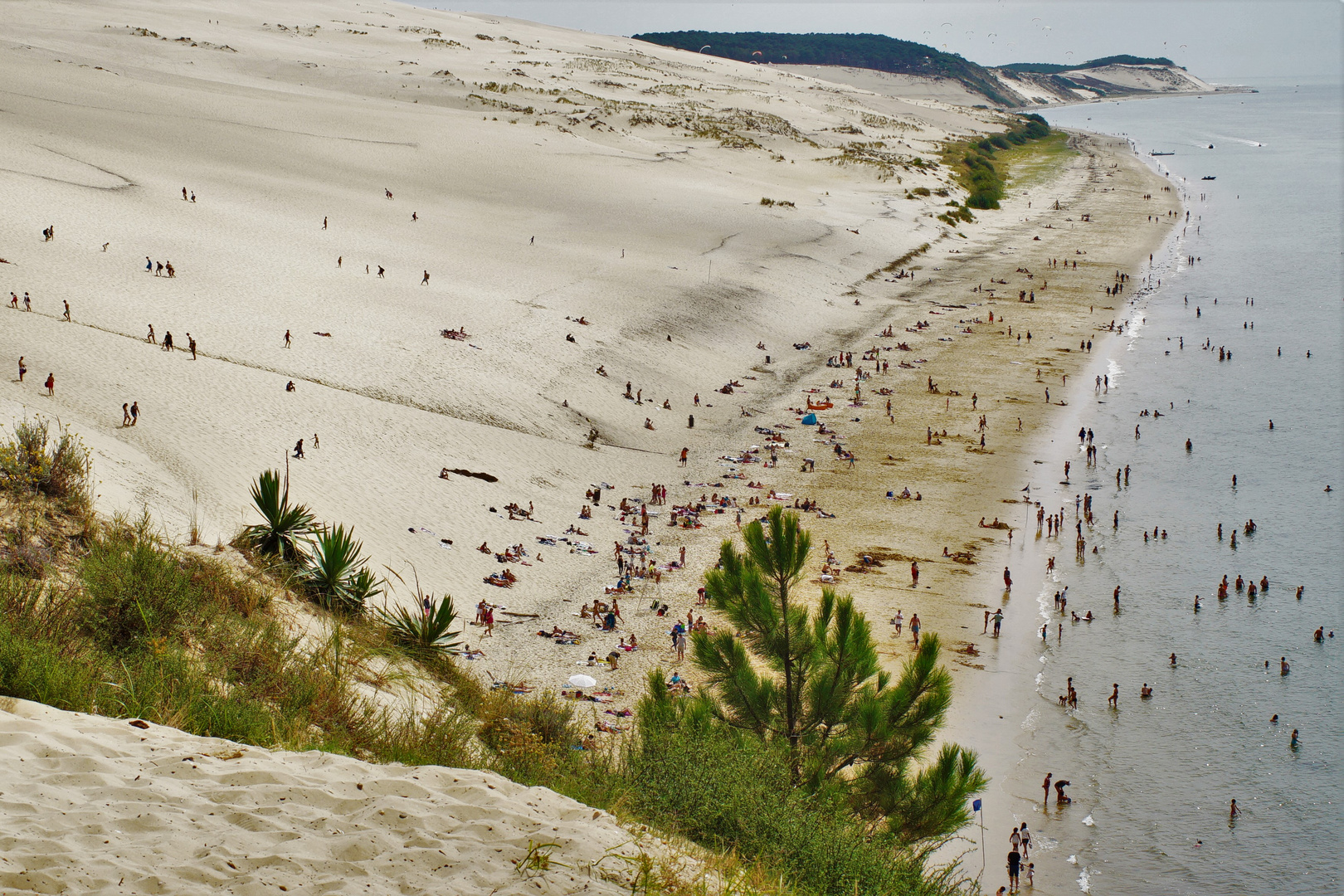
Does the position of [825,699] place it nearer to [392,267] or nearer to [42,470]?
[42,470]

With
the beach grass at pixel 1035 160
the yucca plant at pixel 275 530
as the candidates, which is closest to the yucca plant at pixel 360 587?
the yucca plant at pixel 275 530

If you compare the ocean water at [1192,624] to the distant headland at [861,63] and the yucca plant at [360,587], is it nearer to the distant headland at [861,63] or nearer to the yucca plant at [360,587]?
the yucca plant at [360,587]

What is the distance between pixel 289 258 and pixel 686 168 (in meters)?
32.4

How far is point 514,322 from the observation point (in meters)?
33.5

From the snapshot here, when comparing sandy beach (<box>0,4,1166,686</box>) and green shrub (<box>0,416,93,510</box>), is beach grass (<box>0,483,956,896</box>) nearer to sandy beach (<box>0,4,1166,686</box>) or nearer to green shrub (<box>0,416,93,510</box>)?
green shrub (<box>0,416,93,510</box>)

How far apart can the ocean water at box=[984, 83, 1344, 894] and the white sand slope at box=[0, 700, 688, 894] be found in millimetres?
10239

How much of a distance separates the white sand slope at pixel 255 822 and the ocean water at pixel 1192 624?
10.2 m

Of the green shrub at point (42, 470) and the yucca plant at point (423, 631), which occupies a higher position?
the green shrub at point (42, 470)

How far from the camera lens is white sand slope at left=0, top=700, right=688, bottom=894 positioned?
5539 millimetres

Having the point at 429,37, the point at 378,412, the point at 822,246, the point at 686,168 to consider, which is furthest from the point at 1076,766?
the point at 429,37

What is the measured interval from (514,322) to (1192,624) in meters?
22.3

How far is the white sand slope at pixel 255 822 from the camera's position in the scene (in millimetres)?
5539

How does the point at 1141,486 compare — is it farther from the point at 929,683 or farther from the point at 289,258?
the point at 289,258

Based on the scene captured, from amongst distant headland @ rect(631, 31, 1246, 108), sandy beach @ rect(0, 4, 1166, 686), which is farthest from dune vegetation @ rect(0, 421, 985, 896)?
distant headland @ rect(631, 31, 1246, 108)
